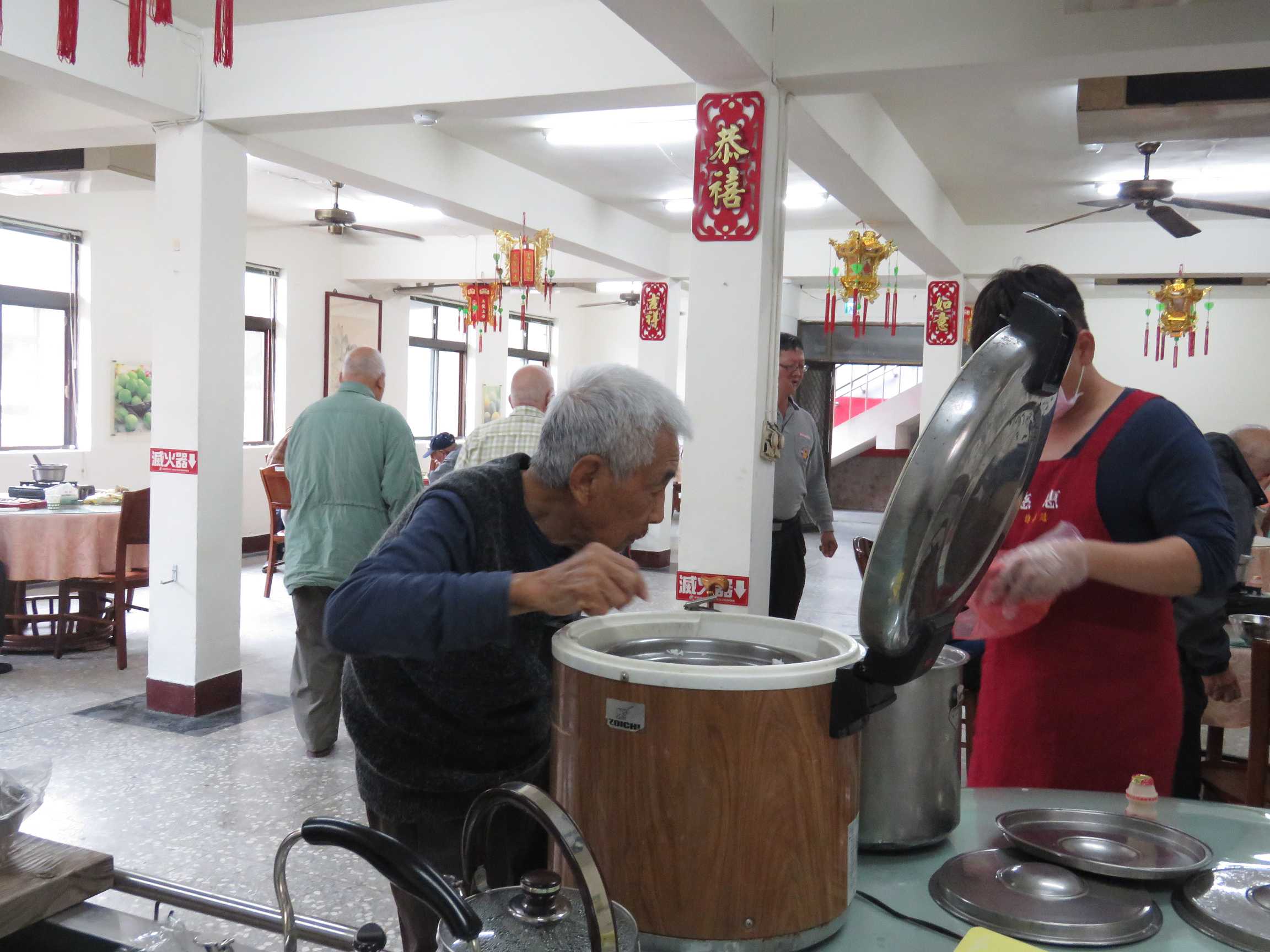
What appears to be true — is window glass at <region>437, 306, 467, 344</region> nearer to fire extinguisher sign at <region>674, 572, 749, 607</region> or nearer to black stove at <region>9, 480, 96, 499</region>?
black stove at <region>9, 480, 96, 499</region>

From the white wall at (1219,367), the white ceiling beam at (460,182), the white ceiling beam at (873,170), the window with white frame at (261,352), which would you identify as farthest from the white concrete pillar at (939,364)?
the window with white frame at (261,352)

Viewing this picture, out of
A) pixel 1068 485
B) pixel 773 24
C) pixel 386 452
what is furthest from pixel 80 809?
pixel 773 24

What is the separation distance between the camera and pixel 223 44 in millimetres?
A: 2322

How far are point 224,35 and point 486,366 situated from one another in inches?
431

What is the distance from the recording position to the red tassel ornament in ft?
7.22

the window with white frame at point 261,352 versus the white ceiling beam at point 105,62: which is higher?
the white ceiling beam at point 105,62

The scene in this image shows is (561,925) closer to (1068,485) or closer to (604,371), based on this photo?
(604,371)

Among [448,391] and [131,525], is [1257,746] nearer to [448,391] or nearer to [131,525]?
[131,525]

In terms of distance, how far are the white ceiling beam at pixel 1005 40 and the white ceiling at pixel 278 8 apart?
1.71 meters

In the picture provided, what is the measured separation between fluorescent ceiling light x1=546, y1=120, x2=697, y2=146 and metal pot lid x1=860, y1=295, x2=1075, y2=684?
16.7 feet

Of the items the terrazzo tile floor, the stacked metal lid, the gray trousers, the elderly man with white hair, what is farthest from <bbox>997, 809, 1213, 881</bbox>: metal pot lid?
the gray trousers

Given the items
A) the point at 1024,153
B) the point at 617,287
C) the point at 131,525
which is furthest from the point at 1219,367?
the point at 131,525

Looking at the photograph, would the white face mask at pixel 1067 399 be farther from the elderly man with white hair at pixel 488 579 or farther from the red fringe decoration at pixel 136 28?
the red fringe decoration at pixel 136 28

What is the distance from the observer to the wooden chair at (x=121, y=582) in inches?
221
